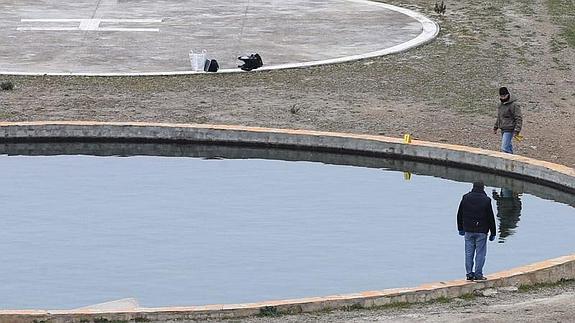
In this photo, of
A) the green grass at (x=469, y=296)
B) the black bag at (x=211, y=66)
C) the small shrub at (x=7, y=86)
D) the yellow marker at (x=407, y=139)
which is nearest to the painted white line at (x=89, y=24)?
the black bag at (x=211, y=66)

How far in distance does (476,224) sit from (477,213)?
0.19 m

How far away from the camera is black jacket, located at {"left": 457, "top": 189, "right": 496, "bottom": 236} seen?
23953 millimetres

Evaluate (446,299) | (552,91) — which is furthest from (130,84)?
(446,299)

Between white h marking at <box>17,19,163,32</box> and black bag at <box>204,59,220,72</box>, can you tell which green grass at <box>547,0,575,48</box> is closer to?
black bag at <box>204,59,220,72</box>

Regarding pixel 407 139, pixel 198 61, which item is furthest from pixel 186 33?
pixel 407 139

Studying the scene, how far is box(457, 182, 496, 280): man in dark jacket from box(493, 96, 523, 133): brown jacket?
29.0 ft

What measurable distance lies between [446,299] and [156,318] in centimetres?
430

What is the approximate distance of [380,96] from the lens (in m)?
39.8

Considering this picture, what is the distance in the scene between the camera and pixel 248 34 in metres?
46.9

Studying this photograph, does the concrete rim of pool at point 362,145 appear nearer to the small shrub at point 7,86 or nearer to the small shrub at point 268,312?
the small shrub at point 268,312

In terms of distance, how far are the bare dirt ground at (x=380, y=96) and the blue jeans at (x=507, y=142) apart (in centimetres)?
86

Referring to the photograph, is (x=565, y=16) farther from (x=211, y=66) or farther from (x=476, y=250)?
(x=476, y=250)

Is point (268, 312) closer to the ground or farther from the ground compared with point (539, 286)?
farther from the ground

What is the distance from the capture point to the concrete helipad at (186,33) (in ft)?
142
